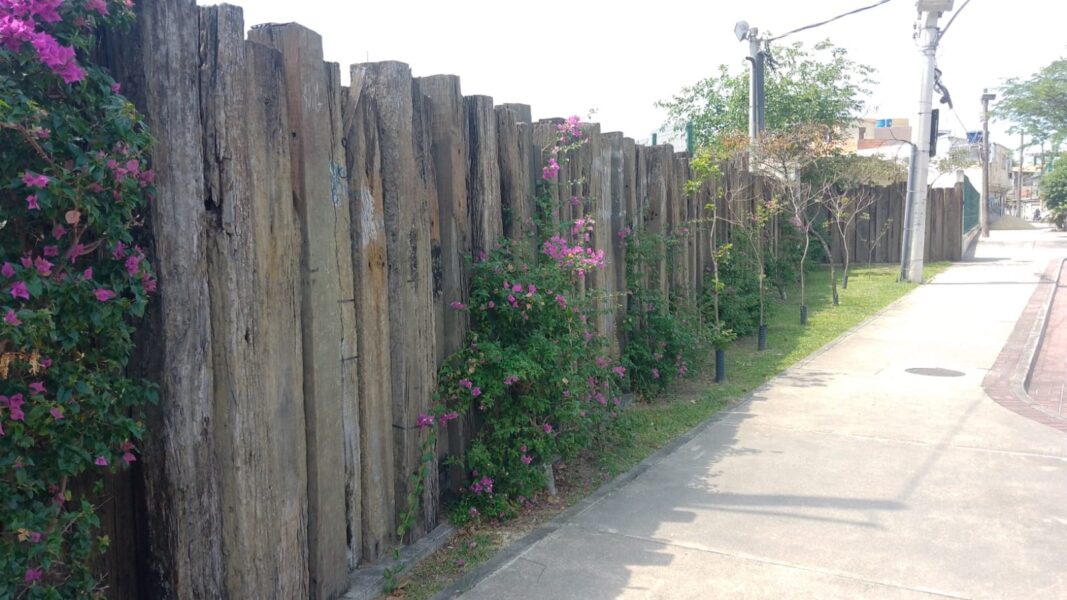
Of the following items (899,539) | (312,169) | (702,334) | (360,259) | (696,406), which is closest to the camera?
(312,169)

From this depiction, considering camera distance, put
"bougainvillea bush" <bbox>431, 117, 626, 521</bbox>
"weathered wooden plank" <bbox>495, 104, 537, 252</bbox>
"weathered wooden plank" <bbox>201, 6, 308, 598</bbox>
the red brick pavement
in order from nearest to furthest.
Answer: "weathered wooden plank" <bbox>201, 6, 308, 598</bbox>
"bougainvillea bush" <bbox>431, 117, 626, 521</bbox>
"weathered wooden plank" <bbox>495, 104, 537, 252</bbox>
the red brick pavement

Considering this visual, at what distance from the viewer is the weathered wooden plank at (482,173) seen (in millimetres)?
5055

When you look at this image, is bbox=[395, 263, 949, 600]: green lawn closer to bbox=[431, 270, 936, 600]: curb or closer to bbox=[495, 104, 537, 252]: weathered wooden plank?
bbox=[431, 270, 936, 600]: curb

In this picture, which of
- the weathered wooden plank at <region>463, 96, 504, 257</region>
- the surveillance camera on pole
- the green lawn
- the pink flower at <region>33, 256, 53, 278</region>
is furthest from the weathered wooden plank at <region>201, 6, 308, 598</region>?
the surveillance camera on pole

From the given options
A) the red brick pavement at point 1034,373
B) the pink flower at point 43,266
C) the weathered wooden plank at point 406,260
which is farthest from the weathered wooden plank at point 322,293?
the red brick pavement at point 1034,373

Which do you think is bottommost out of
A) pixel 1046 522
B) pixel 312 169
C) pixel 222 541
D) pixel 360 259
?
pixel 1046 522

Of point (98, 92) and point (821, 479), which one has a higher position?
point (98, 92)

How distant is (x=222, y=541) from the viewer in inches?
128

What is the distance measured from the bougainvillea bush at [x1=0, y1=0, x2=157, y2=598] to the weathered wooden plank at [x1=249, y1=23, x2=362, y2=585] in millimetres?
852

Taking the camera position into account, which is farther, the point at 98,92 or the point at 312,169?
the point at 312,169

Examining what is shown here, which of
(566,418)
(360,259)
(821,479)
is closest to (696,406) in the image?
(821,479)

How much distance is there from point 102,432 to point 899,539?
3.80 m

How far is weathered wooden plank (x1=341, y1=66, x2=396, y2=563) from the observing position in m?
4.05

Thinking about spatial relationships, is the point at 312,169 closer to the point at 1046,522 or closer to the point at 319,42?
the point at 319,42
